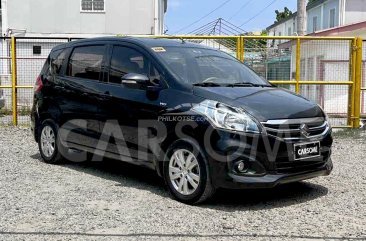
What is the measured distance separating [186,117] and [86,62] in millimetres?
2351

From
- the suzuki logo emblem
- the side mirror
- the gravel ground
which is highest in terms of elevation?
the side mirror

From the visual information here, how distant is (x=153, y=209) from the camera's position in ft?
18.2

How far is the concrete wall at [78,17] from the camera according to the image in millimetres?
24672

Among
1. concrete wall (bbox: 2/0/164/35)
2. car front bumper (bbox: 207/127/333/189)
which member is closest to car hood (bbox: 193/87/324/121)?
car front bumper (bbox: 207/127/333/189)

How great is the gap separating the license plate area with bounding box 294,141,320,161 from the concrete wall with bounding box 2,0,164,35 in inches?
780

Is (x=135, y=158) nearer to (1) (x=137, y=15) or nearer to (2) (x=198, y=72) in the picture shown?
(2) (x=198, y=72)

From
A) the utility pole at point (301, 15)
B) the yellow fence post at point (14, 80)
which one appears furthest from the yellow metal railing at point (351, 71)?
the utility pole at point (301, 15)

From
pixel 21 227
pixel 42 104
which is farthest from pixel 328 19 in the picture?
pixel 21 227

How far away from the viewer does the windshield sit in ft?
20.5

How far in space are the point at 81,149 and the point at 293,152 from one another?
10.5ft

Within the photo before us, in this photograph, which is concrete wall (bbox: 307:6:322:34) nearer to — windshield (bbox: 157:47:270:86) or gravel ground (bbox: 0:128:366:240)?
gravel ground (bbox: 0:128:366:240)

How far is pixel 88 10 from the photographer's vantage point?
25.0 m

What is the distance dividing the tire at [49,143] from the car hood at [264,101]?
9.80 feet

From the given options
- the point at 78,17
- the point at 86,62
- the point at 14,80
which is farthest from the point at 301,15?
the point at 86,62
